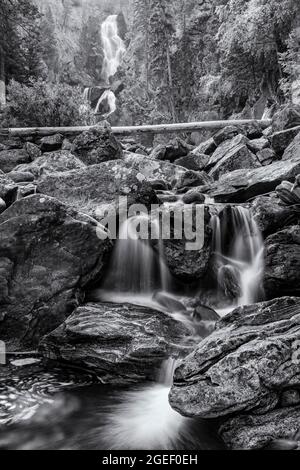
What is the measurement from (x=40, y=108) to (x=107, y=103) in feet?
75.9

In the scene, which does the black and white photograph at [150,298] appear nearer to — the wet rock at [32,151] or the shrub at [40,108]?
the wet rock at [32,151]

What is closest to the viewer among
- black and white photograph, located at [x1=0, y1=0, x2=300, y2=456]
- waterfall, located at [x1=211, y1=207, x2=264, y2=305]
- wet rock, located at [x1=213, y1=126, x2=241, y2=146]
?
black and white photograph, located at [x1=0, y1=0, x2=300, y2=456]

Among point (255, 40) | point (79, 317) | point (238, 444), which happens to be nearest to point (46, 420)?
point (79, 317)

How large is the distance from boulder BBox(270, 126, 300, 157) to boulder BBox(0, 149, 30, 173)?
28.7ft

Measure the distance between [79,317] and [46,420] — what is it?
5.53 ft

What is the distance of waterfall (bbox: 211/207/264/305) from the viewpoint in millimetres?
6809

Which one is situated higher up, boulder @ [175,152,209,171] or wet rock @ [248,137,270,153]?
wet rock @ [248,137,270,153]

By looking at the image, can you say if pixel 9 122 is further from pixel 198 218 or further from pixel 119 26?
Answer: pixel 119 26

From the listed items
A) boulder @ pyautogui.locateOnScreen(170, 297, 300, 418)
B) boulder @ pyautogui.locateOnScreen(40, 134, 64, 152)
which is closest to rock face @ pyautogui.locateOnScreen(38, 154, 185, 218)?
boulder @ pyautogui.locateOnScreen(170, 297, 300, 418)

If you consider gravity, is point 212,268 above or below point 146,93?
below

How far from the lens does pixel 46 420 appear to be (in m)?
4.17

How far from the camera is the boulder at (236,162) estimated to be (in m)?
12.2

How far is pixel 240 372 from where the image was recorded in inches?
139

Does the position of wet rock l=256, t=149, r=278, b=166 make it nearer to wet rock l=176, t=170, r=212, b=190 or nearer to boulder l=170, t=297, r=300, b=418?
wet rock l=176, t=170, r=212, b=190
